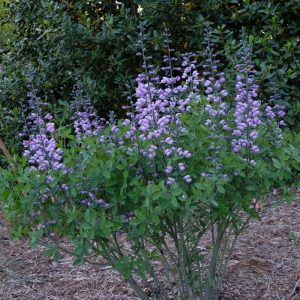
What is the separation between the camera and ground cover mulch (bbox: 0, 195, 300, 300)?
3.75 meters

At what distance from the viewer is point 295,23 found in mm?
5168

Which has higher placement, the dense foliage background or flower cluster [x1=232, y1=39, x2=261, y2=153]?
the dense foliage background

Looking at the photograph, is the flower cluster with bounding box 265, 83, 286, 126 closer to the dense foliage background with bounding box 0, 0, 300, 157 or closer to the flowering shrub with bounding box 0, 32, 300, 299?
the flowering shrub with bounding box 0, 32, 300, 299

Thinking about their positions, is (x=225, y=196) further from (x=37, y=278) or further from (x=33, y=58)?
(x=33, y=58)

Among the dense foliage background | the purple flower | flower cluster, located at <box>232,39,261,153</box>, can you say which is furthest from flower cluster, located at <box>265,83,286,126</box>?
the dense foliage background

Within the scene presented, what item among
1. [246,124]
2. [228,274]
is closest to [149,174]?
[246,124]

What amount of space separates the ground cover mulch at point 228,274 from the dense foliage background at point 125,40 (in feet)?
3.82

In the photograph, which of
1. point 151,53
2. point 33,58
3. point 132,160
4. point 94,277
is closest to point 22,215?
point 132,160

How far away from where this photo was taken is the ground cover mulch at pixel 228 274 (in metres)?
3.75

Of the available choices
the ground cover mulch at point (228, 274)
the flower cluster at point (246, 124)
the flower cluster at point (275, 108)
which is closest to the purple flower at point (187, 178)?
the flower cluster at point (246, 124)

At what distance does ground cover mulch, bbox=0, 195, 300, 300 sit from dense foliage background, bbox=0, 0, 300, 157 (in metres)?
1.17

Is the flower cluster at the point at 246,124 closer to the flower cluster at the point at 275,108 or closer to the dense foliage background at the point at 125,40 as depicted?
the flower cluster at the point at 275,108

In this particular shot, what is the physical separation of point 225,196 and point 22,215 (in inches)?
38.1

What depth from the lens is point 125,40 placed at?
17.5 ft
